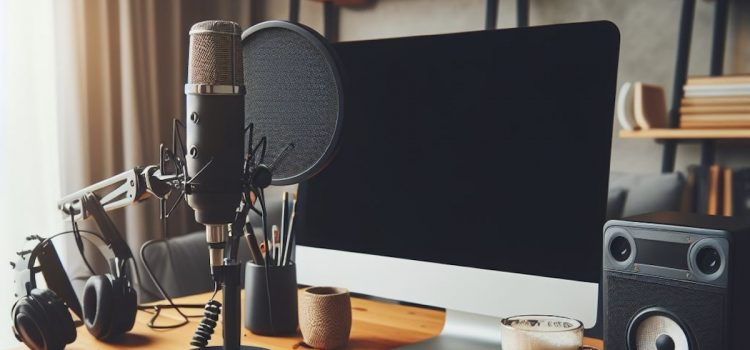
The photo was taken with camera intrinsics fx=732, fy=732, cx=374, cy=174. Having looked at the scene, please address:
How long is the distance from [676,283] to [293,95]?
50 cm

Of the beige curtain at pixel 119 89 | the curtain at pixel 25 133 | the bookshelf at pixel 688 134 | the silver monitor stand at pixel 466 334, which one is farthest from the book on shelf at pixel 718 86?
the curtain at pixel 25 133

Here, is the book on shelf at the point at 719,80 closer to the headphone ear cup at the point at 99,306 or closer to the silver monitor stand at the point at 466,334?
the silver monitor stand at the point at 466,334

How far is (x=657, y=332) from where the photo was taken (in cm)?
78

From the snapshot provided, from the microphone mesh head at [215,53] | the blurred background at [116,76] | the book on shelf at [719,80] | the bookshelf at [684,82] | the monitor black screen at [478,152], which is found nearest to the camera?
the microphone mesh head at [215,53]

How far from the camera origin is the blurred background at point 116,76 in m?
2.55

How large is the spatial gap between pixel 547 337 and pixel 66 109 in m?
2.36

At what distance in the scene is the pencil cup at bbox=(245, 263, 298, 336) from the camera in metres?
1.06

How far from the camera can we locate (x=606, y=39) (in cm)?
81

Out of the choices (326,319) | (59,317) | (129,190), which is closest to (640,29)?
(326,319)

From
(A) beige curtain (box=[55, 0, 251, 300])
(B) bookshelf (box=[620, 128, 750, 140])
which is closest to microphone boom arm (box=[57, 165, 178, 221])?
(A) beige curtain (box=[55, 0, 251, 300])

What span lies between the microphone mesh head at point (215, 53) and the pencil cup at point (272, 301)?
0.39m

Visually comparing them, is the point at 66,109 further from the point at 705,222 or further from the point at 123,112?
the point at 705,222

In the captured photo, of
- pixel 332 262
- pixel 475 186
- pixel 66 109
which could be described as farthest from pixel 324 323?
pixel 66 109

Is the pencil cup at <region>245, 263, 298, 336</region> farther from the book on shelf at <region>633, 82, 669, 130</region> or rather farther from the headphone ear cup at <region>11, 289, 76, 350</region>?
the book on shelf at <region>633, 82, 669, 130</region>
